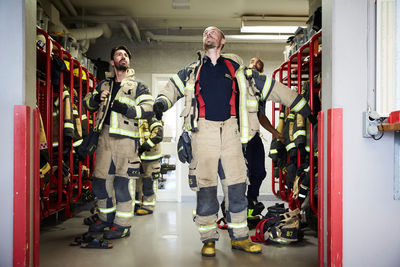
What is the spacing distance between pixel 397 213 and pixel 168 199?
5252 mm

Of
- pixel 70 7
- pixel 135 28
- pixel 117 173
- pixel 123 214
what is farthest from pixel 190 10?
pixel 123 214

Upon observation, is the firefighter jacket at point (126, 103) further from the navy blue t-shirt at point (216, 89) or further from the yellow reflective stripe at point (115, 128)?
the navy blue t-shirt at point (216, 89)

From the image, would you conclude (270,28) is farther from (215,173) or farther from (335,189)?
(335,189)

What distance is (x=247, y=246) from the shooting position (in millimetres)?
3408

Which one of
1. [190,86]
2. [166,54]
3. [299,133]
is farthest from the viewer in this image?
[166,54]

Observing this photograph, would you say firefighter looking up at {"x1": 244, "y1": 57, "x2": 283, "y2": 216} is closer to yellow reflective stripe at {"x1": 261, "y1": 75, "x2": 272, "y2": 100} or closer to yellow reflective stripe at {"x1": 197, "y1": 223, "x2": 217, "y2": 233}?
yellow reflective stripe at {"x1": 261, "y1": 75, "x2": 272, "y2": 100}

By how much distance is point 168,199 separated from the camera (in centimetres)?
720

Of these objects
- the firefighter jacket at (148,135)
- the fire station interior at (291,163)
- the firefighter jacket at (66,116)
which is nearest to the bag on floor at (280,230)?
the fire station interior at (291,163)

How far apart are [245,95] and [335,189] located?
1.40 metres

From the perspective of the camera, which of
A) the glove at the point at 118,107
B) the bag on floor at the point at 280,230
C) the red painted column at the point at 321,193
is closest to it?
the red painted column at the point at 321,193

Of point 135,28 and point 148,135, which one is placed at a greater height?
point 135,28

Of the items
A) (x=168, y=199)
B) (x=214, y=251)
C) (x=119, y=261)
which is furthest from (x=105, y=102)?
(x=168, y=199)

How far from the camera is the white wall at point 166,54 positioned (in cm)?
756

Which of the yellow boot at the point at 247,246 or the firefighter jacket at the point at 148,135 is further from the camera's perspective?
the firefighter jacket at the point at 148,135
